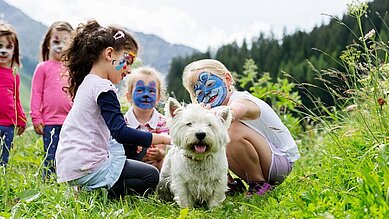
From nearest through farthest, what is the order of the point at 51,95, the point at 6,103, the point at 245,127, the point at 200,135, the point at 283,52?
the point at 200,135 < the point at 245,127 < the point at 6,103 < the point at 51,95 < the point at 283,52

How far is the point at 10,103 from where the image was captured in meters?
5.86

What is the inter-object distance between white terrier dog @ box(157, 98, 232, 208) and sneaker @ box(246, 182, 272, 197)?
35 cm

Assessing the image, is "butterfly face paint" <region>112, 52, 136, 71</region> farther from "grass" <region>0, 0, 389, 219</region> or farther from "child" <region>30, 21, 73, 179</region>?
"child" <region>30, 21, 73, 179</region>

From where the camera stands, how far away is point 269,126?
438 centimetres

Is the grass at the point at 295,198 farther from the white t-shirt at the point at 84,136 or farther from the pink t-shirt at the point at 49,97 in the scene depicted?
the pink t-shirt at the point at 49,97

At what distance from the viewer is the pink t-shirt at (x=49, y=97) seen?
605cm

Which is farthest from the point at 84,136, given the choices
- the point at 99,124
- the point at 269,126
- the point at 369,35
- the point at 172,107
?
the point at 369,35

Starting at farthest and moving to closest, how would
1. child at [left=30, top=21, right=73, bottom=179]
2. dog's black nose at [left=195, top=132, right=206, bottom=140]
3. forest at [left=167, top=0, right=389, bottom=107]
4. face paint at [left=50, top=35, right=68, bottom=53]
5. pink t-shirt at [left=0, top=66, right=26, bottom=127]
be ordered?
1. forest at [left=167, top=0, right=389, bottom=107]
2. face paint at [left=50, top=35, right=68, bottom=53]
3. child at [left=30, top=21, right=73, bottom=179]
4. pink t-shirt at [left=0, top=66, right=26, bottom=127]
5. dog's black nose at [left=195, top=132, right=206, bottom=140]

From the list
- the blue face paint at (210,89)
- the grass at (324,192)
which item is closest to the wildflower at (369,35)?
the grass at (324,192)

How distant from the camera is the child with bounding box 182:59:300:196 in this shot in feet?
14.3

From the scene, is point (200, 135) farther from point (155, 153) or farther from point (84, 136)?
point (155, 153)

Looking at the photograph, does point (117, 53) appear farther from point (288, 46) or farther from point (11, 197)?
point (288, 46)

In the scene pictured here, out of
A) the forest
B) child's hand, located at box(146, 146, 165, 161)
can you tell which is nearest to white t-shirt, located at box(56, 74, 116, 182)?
child's hand, located at box(146, 146, 165, 161)

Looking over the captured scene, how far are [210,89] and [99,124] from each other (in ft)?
3.16
